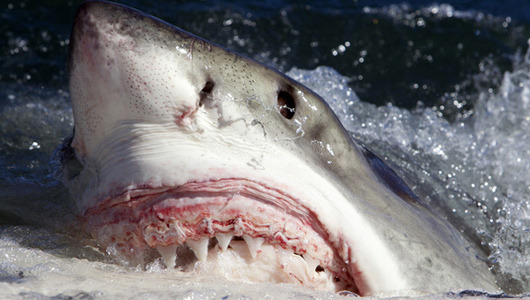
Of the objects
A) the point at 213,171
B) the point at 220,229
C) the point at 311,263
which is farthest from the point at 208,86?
the point at 311,263

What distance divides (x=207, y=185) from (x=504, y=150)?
8.20ft

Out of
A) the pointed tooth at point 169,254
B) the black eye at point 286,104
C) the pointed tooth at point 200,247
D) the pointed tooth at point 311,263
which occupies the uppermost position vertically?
the black eye at point 286,104

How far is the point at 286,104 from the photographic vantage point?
1467mm

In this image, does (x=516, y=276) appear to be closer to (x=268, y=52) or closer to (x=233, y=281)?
(x=233, y=281)

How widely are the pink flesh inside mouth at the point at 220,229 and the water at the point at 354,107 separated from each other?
67 millimetres

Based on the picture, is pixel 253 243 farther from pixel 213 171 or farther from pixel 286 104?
pixel 286 104

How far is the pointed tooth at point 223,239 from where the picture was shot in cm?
139

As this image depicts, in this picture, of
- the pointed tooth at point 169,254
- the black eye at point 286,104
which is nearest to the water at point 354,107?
the pointed tooth at point 169,254

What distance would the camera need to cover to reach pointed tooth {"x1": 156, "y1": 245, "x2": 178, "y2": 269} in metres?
1.42

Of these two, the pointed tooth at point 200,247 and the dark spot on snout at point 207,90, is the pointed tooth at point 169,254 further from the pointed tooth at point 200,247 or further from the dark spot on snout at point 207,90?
the dark spot on snout at point 207,90

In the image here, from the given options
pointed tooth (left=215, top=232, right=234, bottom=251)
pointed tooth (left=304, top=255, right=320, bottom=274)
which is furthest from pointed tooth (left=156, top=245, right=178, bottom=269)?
pointed tooth (left=304, top=255, right=320, bottom=274)

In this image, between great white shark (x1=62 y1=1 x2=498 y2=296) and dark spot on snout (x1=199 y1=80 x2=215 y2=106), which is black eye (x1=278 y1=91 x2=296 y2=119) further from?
dark spot on snout (x1=199 y1=80 x2=215 y2=106)

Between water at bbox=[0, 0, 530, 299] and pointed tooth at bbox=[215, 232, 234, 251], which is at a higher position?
water at bbox=[0, 0, 530, 299]

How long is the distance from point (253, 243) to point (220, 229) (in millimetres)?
89
